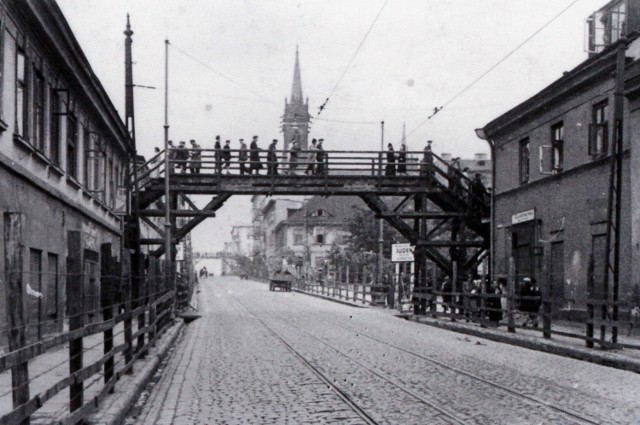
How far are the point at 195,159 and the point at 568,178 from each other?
42.8ft

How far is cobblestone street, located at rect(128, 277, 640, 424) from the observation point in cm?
902

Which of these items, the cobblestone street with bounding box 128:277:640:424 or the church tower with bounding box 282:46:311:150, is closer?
the cobblestone street with bounding box 128:277:640:424

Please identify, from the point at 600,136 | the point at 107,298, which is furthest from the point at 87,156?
the point at 107,298

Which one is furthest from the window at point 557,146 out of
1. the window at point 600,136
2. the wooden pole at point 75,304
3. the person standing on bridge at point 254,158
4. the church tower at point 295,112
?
the church tower at point 295,112

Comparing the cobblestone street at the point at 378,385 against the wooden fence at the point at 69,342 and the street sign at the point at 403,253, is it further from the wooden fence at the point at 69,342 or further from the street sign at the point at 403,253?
the street sign at the point at 403,253

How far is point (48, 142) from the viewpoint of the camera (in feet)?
62.4

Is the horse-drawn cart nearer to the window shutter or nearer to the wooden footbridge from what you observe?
the wooden footbridge

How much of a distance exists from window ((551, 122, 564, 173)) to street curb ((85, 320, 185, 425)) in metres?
14.2

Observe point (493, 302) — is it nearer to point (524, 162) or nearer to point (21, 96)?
point (524, 162)

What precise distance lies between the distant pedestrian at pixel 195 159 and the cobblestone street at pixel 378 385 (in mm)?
10308

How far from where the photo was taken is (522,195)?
2817cm

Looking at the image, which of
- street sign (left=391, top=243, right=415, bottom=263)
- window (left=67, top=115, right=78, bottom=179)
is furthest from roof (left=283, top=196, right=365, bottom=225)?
window (left=67, top=115, right=78, bottom=179)

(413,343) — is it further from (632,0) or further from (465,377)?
(632,0)

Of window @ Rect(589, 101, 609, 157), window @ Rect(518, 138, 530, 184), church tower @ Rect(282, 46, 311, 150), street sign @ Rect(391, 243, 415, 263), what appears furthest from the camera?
church tower @ Rect(282, 46, 311, 150)
